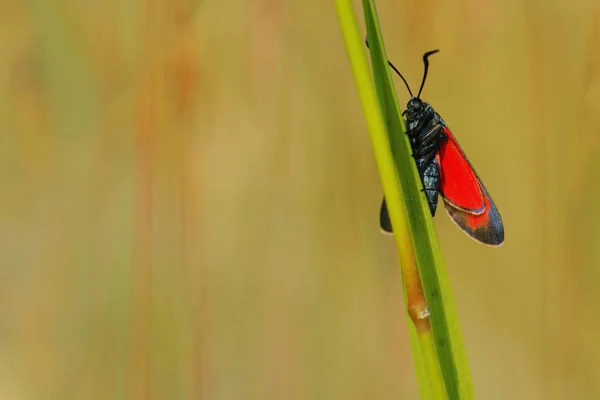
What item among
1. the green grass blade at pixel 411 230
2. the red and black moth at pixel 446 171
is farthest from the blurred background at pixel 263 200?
the green grass blade at pixel 411 230

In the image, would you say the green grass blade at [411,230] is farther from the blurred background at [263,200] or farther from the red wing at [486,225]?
the blurred background at [263,200]

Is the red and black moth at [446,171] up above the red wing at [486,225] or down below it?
above

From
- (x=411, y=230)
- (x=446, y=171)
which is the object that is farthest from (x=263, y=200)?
(x=411, y=230)

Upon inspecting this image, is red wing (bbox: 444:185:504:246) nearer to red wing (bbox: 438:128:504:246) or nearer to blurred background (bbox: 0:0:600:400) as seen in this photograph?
red wing (bbox: 438:128:504:246)

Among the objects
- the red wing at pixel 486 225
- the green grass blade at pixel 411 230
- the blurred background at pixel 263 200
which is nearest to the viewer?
the green grass blade at pixel 411 230

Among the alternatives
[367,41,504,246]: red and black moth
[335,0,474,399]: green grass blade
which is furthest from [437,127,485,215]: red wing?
[335,0,474,399]: green grass blade

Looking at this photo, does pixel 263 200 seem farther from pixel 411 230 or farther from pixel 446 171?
pixel 411 230

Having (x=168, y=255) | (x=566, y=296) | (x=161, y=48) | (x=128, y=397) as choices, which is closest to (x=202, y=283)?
(x=168, y=255)
